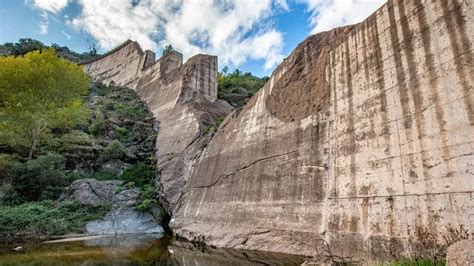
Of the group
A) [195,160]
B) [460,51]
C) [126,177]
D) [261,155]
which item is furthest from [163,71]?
[460,51]

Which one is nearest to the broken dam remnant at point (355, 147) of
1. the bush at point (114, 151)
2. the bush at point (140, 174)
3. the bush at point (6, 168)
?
Result: the bush at point (140, 174)

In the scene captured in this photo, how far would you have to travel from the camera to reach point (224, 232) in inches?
375

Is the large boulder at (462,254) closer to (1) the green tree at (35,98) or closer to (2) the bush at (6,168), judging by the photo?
(2) the bush at (6,168)

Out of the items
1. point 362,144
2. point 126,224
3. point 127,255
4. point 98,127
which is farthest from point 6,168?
point 362,144

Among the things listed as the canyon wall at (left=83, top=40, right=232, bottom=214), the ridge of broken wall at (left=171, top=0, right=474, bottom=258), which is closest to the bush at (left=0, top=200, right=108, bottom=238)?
the canyon wall at (left=83, top=40, right=232, bottom=214)

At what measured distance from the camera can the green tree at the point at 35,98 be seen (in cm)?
1567

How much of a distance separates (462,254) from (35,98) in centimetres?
1959

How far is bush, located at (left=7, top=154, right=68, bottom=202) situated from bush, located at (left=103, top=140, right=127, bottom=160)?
10.5 ft

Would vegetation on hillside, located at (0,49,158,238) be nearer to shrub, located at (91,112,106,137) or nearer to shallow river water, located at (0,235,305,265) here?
shrub, located at (91,112,106,137)

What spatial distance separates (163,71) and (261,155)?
19.3 m

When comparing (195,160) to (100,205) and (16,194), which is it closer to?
(100,205)

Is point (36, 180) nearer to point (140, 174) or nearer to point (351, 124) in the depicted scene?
point (140, 174)

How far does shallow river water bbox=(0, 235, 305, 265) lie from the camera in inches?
269

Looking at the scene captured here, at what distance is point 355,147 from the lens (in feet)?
22.1
